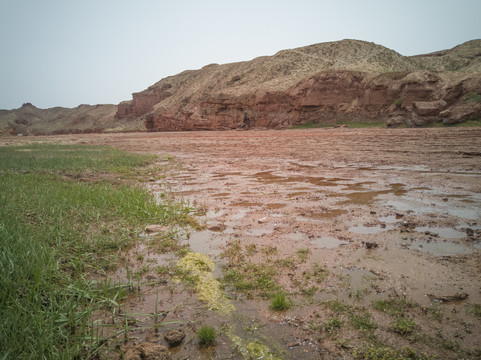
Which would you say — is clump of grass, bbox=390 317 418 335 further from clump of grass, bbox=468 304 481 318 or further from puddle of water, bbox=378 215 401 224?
puddle of water, bbox=378 215 401 224

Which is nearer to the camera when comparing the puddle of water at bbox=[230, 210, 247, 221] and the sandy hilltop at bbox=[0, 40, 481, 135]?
the puddle of water at bbox=[230, 210, 247, 221]

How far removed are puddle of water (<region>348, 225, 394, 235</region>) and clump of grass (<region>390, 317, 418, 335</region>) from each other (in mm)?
1833

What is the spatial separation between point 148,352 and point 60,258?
166cm

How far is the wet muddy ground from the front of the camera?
204 cm

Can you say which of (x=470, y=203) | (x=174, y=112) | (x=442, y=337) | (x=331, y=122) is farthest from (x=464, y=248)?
(x=174, y=112)

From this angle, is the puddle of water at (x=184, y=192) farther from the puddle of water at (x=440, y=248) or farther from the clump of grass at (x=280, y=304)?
the puddle of water at (x=440, y=248)

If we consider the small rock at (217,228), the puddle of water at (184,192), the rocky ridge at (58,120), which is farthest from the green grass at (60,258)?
the rocky ridge at (58,120)

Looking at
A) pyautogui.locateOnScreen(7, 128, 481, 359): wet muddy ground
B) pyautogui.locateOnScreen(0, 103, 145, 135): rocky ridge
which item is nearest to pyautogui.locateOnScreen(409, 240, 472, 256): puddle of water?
pyautogui.locateOnScreen(7, 128, 481, 359): wet muddy ground

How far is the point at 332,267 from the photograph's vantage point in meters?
3.03

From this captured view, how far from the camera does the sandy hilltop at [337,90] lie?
23.5 m

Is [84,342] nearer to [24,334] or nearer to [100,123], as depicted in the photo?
[24,334]

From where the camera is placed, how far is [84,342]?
191cm

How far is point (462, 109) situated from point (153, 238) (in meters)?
23.3

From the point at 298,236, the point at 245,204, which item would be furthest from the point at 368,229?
the point at 245,204
